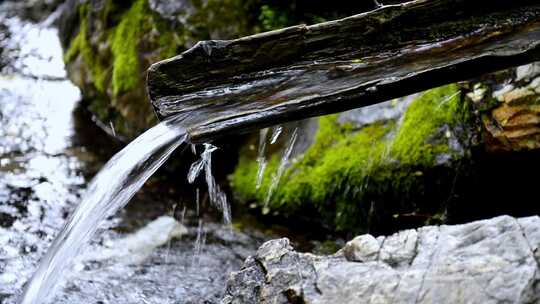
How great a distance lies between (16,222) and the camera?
5262 millimetres

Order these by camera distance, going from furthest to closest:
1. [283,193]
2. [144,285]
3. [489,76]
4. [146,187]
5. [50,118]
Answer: [50,118] < [146,187] < [283,193] < [489,76] < [144,285]

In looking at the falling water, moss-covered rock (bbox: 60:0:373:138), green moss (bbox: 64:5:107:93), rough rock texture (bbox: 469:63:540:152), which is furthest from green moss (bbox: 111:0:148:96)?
rough rock texture (bbox: 469:63:540:152)

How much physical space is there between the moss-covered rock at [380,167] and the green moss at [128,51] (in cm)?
244

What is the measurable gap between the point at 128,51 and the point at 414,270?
17.5 ft

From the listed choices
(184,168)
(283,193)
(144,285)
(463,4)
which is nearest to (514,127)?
(463,4)

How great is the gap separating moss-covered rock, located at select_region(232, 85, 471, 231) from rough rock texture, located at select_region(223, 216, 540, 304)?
1636mm

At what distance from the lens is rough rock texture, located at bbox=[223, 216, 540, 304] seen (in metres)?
2.78

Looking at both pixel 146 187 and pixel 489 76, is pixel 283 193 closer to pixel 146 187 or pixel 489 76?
pixel 146 187

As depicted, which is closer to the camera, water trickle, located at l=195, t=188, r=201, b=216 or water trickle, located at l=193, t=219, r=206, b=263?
water trickle, located at l=193, t=219, r=206, b=263

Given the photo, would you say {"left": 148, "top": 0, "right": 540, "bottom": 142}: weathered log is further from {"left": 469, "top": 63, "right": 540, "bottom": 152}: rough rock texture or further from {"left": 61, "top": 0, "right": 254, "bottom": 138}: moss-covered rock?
{"left": 61, "top": 0, "right": 254, "bottom": 138}: moss-covered rock

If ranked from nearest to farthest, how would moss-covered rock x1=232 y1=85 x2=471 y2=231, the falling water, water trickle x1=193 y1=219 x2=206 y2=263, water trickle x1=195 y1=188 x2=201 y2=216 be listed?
the falling water
moss-covered rock x1=232 y1=85 x2=471 y2=231
water trickle x1=193 y1=219 x2=206 y2=263
water trickle x1=195 y1=188 x2=201 y2=216

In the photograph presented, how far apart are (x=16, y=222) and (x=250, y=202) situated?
2264 millimetres

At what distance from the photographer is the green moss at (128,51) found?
7121 mm

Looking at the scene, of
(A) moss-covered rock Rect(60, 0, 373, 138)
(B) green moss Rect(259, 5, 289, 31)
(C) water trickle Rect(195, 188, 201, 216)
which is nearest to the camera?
(C) water trickle Rect(195, 188, 201, 216)
